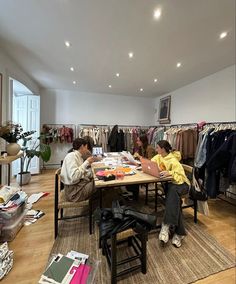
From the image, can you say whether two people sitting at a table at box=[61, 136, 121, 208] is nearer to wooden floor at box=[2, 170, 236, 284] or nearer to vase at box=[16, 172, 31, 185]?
wooden floor at box=[2, 170, 236, 284]

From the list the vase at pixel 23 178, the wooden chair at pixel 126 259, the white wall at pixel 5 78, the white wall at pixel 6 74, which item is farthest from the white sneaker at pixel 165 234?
the vase at pixel 23 178

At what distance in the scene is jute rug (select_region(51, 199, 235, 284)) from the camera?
143 cm

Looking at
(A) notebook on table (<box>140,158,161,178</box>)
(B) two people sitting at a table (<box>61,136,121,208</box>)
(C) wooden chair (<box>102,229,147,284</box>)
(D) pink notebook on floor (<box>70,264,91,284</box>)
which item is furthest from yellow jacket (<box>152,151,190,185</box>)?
(D) pink notebook on floor (<box>70,264,91,284</box>)

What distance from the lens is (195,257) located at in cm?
166

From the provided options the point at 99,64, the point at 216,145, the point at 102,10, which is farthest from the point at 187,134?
the point at 102,10

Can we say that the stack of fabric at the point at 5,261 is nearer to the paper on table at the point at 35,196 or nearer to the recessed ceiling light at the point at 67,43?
the paper on table at the point at 35,196

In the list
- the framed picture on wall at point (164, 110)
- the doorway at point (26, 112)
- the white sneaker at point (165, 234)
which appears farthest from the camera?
the framed picture on wall at point (164, 110)

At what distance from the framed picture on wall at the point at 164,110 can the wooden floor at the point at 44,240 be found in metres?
2.90

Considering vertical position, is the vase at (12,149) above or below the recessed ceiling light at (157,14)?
below

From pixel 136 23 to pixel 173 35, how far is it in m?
0.57

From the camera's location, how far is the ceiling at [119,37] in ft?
5.54

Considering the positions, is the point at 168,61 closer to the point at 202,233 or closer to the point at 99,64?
the point at 99,64

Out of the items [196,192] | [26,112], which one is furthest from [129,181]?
[26,112]

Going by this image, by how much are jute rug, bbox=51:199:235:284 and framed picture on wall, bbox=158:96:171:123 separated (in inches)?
143
